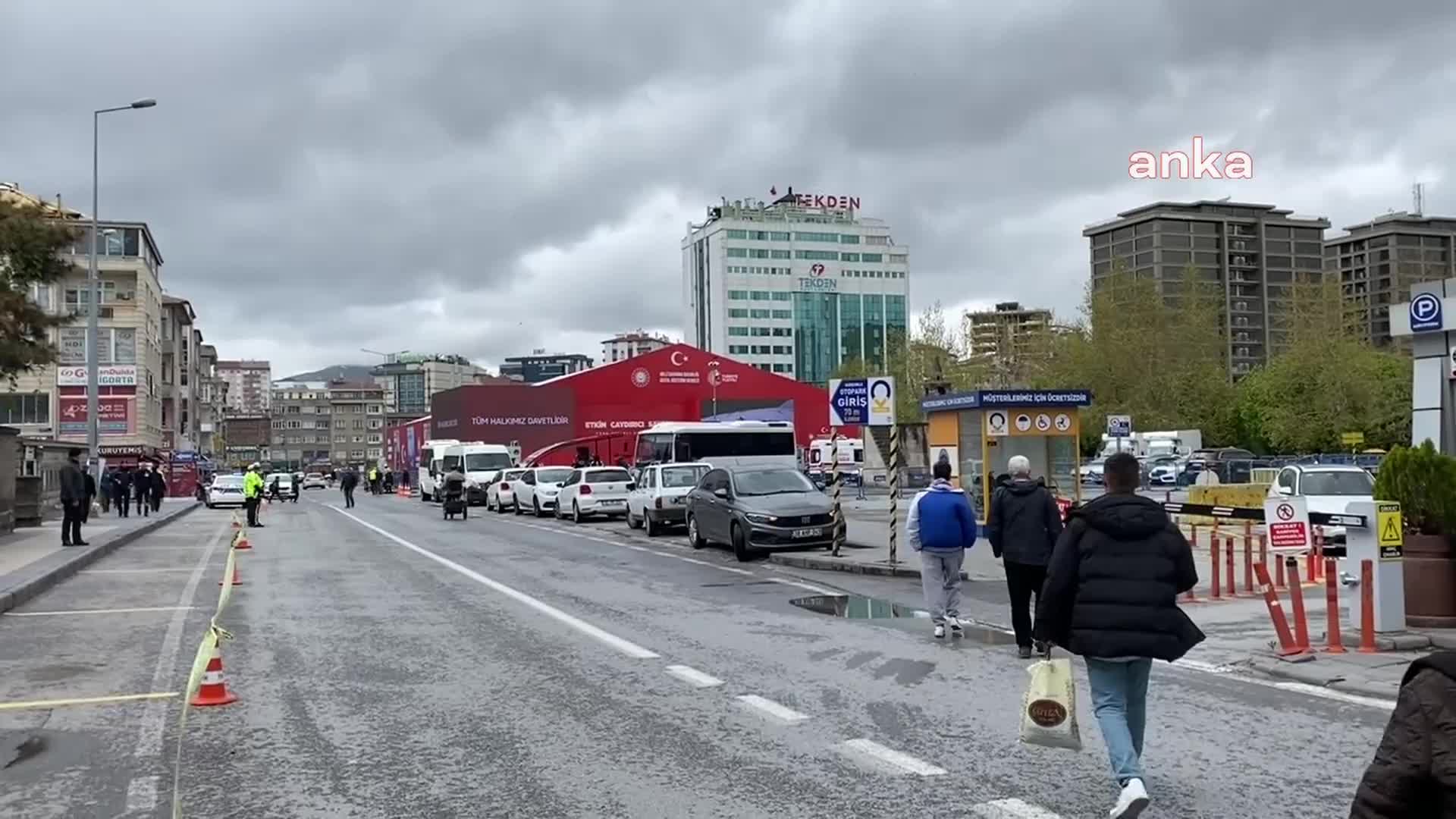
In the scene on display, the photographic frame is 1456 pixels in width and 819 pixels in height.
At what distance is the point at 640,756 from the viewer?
7.32 metres

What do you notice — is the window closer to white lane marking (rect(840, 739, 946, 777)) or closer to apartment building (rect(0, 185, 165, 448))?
apartment building (rect(0, 185, 165, 448))

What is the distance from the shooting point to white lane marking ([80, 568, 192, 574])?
21312 mm

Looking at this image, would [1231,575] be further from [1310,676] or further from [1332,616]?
[1310,676]

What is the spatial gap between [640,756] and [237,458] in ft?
573

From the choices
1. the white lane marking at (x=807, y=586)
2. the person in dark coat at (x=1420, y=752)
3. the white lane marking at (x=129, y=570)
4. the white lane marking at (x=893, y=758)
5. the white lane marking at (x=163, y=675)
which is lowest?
the white lane marking at (x=807, y=586)

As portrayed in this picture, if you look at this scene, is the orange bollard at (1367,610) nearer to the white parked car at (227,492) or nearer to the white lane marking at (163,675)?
the white lane marking at (163,675)

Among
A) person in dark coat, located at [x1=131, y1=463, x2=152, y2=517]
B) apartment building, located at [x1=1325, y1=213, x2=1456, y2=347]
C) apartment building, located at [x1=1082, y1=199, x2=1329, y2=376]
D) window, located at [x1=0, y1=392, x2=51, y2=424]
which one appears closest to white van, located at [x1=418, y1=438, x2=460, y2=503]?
person in dark coat, located at [x1=131, y1=463, x2=152, y2=517]

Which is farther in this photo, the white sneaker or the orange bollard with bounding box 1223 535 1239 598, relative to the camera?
the orange bollard with bounding box 1223 535 1239 598

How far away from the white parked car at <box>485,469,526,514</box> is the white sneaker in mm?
39871

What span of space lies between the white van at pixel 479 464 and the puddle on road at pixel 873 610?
1486 inches

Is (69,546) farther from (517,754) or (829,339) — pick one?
(829,339)

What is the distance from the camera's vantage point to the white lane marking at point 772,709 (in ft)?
27.4

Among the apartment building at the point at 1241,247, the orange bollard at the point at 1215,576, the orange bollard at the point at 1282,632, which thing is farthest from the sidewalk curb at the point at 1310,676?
the apartment building at the point at 1241,247

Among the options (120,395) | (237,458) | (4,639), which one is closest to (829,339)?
(237,458)
